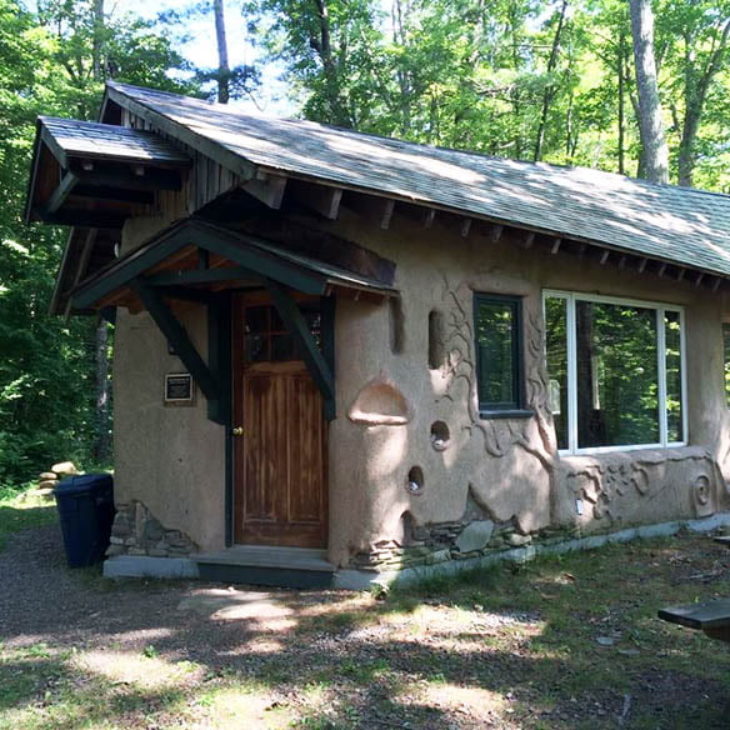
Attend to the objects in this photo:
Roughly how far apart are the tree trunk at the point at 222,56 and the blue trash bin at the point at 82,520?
17705 millimetres

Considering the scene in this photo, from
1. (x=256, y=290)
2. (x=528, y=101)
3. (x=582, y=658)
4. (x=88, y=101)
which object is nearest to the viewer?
(x=582, y=658)

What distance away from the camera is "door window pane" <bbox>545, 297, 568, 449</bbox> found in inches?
321

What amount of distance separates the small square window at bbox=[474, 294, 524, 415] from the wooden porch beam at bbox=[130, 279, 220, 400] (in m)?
2.58

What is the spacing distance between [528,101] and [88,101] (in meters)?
13.0

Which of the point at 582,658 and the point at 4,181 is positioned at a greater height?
the point at 4,181

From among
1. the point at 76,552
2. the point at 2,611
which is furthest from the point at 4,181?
the point at 2,611

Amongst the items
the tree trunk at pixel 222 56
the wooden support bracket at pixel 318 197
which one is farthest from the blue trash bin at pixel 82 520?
the tree trunk at pixel 222 56

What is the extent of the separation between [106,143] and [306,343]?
249 centimetres

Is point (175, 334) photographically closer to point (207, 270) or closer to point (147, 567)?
point (207, 270)

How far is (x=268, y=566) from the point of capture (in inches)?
261

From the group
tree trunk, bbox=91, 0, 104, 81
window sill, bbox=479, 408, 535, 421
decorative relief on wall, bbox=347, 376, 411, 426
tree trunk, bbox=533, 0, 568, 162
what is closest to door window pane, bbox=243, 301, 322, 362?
decorative relief on wall, bbox=347, 376, 411, 426

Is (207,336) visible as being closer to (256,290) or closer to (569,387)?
(256,290)

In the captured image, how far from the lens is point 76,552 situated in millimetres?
7871

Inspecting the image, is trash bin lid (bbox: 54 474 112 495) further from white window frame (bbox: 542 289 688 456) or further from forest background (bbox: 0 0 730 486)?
forest background (bbox: 0 0 730 486)
